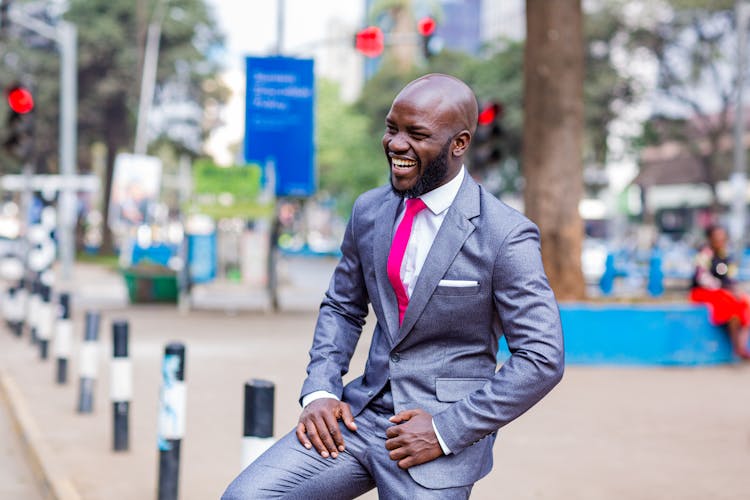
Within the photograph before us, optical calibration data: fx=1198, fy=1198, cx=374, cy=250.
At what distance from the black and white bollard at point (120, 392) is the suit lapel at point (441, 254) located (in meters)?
4.86

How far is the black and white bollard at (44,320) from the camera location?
12159mm

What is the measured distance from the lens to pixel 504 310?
2639 millimetres

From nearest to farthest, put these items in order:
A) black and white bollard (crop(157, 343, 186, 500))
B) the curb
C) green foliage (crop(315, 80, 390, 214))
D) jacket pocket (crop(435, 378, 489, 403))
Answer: jacket pocket (crop(435, 378, 489, 403)) < black and white bollard (crop(157, 343, 186, 500)) < the curb < green foliage (crop(315, 80, 390, 214))

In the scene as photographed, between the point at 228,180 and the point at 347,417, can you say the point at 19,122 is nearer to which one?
the point at 228,180

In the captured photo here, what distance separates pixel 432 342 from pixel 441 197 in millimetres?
334

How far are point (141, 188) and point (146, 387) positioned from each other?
2570 centimetres

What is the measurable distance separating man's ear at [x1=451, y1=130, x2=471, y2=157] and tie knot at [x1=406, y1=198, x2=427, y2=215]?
140 millimetres

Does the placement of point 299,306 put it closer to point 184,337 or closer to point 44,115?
point 184,337

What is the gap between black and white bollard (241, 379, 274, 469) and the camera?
12.2ft

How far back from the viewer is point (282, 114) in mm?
19516

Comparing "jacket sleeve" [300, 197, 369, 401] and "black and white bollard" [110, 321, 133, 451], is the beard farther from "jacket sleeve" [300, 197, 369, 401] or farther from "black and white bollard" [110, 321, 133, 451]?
"black and white bollard" [110, 321, 133, 451]

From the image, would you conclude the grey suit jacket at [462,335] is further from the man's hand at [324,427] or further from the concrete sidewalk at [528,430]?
the concrete sidewalk at [528,430]

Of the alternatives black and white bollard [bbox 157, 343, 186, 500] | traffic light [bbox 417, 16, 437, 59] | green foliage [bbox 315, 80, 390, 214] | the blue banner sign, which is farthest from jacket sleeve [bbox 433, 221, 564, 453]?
green foliage [bbox 315, 80, 390, 214]

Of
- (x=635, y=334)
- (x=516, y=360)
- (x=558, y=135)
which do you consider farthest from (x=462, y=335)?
(x=558, y=135)
